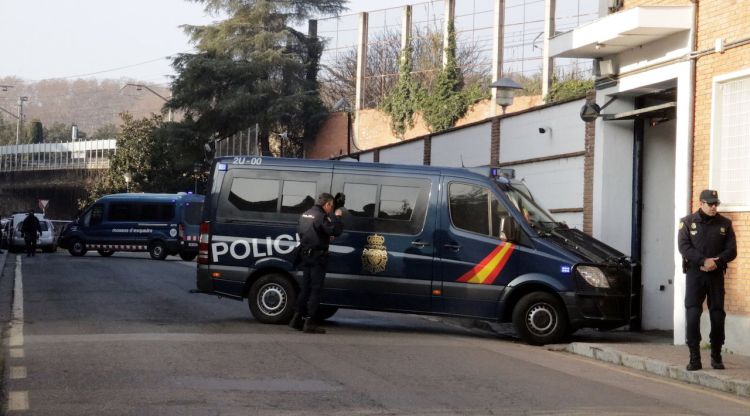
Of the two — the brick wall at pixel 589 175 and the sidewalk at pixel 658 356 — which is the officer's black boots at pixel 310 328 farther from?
the brick wall at pixel 589 175

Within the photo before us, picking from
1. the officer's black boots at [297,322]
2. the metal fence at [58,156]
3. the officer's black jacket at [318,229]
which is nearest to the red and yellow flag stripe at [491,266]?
the officer's black jacket at [318,229]

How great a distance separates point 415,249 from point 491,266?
1.04m

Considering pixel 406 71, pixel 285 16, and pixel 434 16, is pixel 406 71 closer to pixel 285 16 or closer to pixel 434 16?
pixel 434 16

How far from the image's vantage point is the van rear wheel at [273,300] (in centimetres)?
1555

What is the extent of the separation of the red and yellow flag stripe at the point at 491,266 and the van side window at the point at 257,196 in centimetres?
289

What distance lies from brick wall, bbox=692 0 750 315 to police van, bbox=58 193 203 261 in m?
27.7

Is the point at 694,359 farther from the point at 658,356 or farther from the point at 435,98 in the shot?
the point at 435,98

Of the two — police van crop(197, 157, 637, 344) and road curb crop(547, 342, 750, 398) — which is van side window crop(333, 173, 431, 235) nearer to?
police van crop(197, 157, 637, 344)

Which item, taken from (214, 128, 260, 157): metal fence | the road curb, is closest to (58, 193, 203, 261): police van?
(214, 128, 260, 157): metal fence

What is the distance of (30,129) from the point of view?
498 ft

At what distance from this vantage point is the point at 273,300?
15.6 metres

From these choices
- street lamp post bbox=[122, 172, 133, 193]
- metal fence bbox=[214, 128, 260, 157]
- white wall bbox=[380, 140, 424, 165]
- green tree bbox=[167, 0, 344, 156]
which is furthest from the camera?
street lamp post bbox=[122, 172, 133, 193]

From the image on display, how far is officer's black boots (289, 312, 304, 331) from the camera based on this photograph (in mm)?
14816

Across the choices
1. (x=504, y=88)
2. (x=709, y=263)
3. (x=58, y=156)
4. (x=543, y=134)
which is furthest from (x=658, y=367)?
(x=58, y=156)
